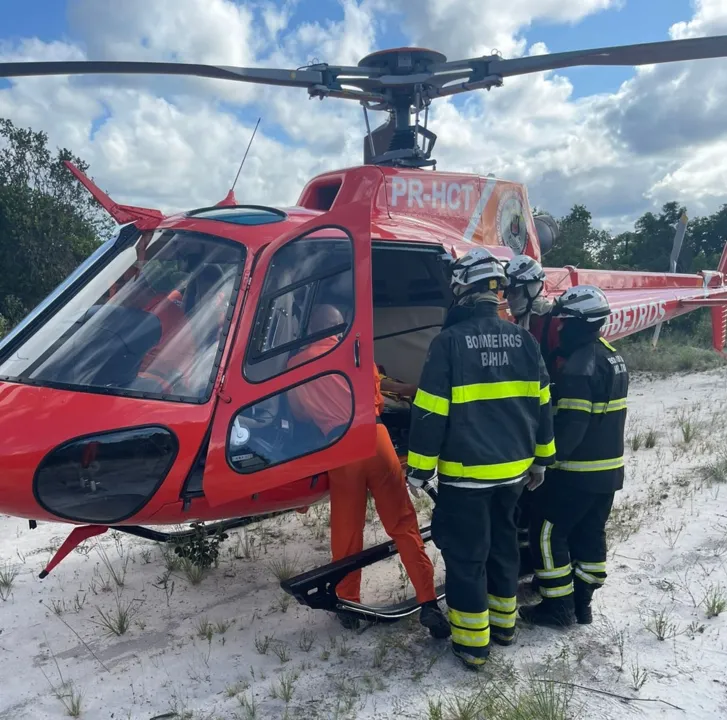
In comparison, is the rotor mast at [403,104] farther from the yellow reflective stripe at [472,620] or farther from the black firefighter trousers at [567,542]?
the yellow reflective stripe at [472,620]

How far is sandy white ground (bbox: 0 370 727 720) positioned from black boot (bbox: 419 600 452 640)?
2.7 inches

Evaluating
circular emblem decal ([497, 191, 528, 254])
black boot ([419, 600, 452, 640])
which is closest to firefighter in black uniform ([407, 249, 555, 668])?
black boot ([419, 600, 452, 640])

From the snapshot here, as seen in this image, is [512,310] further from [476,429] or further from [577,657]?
[577,657]

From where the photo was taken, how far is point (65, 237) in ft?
75.7

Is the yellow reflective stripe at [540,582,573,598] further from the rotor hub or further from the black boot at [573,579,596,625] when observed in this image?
the rotor hub

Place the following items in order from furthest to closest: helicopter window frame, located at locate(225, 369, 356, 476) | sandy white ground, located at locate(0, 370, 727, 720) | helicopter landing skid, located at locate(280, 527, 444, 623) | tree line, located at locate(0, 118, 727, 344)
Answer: tree line, located at locate(0, 118, 727, 344) < helicopter landing skid, located at locate(280, 527, 444, 623) < sandy white ground, located at locate(0, 370, 727, 720) < helicopter window frame, located at locate(225, 369, 356, 476)

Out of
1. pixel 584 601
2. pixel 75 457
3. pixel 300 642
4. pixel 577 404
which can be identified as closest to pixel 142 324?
pixel 75 457

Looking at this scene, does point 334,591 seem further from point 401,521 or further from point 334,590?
point 401,521

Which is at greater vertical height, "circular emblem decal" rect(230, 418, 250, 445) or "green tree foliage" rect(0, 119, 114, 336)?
"green tree foliage" rect(0, 119, 114, 336)

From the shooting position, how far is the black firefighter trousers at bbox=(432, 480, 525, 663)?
11.6 ft

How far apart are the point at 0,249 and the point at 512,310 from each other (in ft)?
74.0

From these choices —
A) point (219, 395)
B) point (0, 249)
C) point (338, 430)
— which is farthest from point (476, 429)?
point (0, 249)

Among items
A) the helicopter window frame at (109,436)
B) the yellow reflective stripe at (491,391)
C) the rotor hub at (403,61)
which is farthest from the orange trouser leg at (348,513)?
the rotor hub at (403,61)

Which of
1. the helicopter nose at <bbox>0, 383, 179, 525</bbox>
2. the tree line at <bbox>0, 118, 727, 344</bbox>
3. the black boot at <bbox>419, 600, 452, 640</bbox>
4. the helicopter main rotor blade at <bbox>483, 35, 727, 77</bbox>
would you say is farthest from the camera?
the tree line at <bbox>0, 118, 727, 344</bbox>
